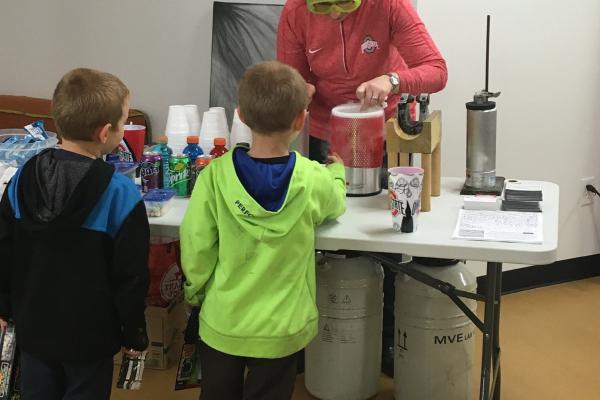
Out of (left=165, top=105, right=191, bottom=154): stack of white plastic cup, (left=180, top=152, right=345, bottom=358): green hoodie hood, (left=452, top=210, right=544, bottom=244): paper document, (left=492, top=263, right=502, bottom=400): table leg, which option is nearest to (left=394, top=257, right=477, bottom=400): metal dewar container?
(left=492, top=263, right=502, bottom=400): table leg

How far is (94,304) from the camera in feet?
6.25

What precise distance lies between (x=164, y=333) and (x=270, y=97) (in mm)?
1326

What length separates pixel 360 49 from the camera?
8.21 ft

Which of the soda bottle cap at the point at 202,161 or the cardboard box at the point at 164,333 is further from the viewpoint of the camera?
the cardboard box at the point at 164,333

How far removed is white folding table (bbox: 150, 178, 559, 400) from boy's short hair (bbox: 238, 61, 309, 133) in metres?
0.32

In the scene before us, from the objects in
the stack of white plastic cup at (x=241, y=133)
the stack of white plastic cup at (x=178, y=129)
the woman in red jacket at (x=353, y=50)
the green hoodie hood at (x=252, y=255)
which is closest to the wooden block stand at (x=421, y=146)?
the woman in red jacket at (x=353, y=50)

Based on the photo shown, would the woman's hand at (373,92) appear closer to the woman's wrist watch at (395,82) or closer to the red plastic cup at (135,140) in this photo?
the woman's wrist watch at (395,82)

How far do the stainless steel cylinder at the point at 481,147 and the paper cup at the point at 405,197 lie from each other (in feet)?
1.23

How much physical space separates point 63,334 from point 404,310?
1.07 meters

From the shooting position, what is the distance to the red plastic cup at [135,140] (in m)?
2.47

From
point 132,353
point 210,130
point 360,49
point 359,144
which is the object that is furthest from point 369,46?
point 132,353

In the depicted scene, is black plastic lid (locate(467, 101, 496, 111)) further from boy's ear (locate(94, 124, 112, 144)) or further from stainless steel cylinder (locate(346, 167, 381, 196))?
boy's ear (locate(94, 124, 112, 144))

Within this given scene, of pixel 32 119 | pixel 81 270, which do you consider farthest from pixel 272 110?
pixel 32 119

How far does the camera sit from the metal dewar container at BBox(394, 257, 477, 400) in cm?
239
